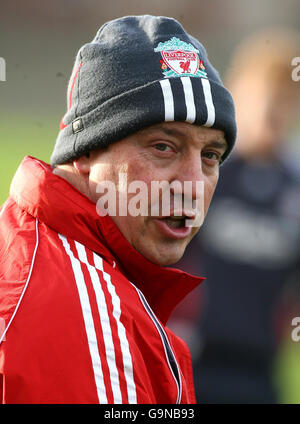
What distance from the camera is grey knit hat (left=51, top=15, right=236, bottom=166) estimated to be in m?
1.93

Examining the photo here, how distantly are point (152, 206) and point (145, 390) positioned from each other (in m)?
0.57

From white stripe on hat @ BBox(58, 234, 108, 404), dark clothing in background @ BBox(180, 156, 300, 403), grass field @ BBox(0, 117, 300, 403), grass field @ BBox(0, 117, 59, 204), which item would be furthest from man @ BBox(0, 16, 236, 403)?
grass field @ BBox(0, 117, 59, 204)

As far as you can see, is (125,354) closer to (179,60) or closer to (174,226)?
(174,226)

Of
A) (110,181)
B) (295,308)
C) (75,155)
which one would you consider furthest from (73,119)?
(295,308)

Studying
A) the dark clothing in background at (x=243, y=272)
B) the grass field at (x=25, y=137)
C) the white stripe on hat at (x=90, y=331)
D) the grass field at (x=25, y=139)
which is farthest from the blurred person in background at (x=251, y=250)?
the grass field at (x=25, y=137)

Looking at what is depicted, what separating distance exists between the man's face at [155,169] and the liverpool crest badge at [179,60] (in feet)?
0.53

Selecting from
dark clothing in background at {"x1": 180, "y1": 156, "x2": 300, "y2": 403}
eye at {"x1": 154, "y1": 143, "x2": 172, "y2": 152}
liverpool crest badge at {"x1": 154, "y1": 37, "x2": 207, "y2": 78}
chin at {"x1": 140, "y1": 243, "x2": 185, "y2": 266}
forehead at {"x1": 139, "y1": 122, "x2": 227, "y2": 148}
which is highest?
liverpool crest badge at {"x1": 154, "y1": 37, "x2": 207, "y2": 78}

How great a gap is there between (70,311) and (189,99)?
0.78m

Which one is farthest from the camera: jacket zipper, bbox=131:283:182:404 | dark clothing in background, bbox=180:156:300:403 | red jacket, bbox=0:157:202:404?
dark clothing in background, bbox=180:156:300:403

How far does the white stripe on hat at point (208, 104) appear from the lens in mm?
1990

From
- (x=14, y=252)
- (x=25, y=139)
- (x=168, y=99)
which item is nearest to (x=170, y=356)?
(x=14, y=252)

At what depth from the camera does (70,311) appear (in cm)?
148

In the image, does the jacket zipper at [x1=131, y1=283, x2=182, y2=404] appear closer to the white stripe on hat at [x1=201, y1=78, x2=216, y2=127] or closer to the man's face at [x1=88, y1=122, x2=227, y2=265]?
the man's face at [x1=88, y1=122, x2=227, y2=265]
